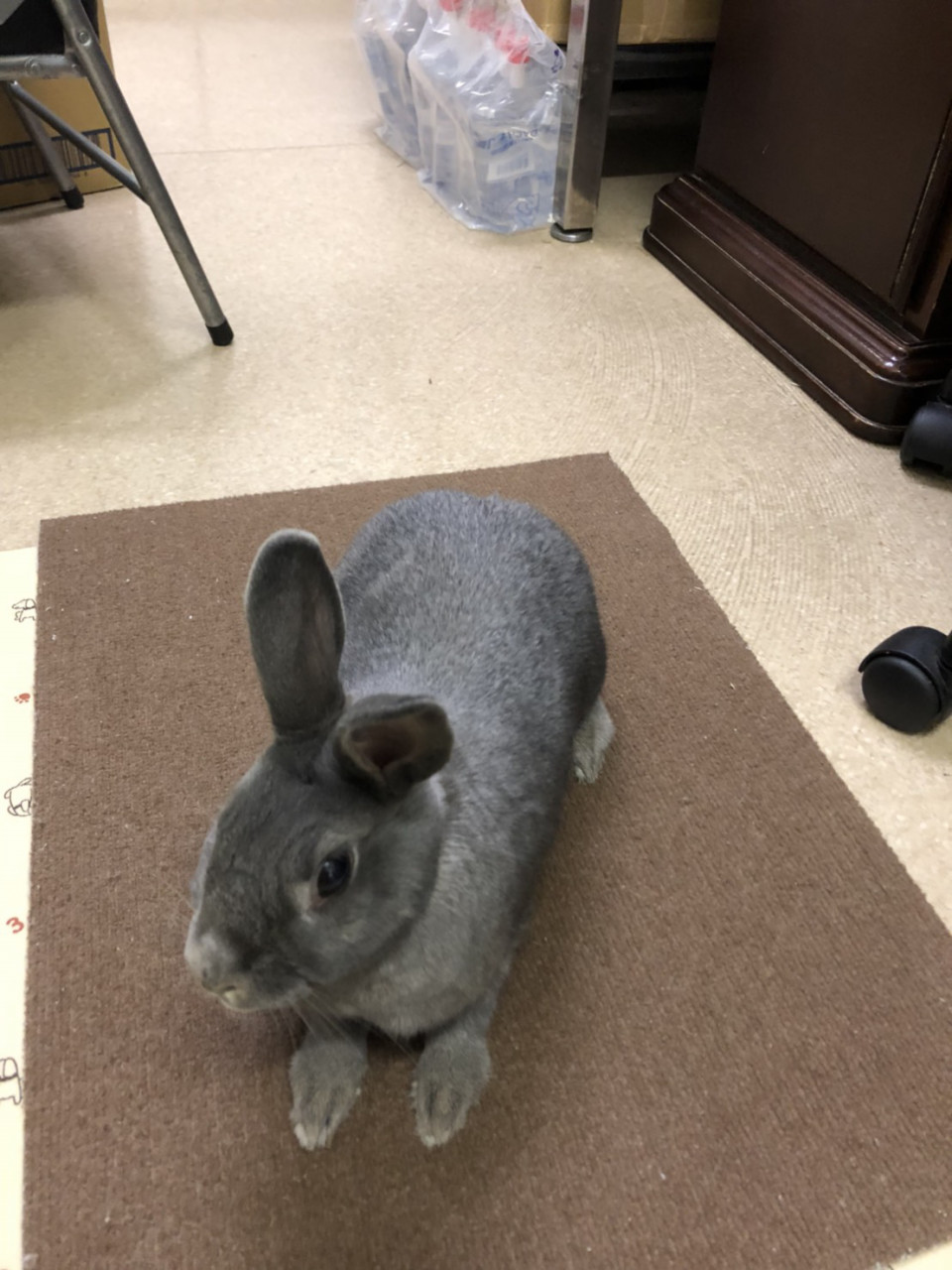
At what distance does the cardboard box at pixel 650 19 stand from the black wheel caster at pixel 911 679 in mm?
1665

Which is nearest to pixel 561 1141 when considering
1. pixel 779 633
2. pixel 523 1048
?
pixel 523 1048

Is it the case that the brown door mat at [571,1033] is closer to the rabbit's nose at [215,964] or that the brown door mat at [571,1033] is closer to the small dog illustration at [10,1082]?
the small dog illustration at [10,1082]

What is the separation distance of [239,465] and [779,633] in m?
0.93

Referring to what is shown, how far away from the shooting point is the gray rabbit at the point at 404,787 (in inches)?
28.5

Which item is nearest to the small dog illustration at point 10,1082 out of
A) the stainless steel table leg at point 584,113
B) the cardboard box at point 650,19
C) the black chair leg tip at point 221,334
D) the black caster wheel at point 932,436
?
the black chair leg tip at point 221,334

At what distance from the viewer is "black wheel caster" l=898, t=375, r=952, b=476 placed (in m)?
1.67

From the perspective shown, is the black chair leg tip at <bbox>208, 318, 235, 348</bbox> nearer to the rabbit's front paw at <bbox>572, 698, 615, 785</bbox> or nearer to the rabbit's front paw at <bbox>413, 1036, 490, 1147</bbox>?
the rabbit's front paw at <bbox>572, 698, 615, 785</bbox>

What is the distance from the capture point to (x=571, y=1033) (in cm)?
99

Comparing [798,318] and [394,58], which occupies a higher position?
[394,58]

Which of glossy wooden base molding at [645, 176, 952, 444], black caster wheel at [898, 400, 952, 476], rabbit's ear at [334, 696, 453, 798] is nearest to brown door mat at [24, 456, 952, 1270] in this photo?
rabbit's ear at [334, 696, 453, 798]

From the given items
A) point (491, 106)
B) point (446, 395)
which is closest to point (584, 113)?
point (491, 106)

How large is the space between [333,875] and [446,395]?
53.0 inches

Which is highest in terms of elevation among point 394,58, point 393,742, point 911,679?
point 393,742

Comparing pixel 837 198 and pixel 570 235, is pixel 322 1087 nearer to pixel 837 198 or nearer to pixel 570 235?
pixel 837 198
